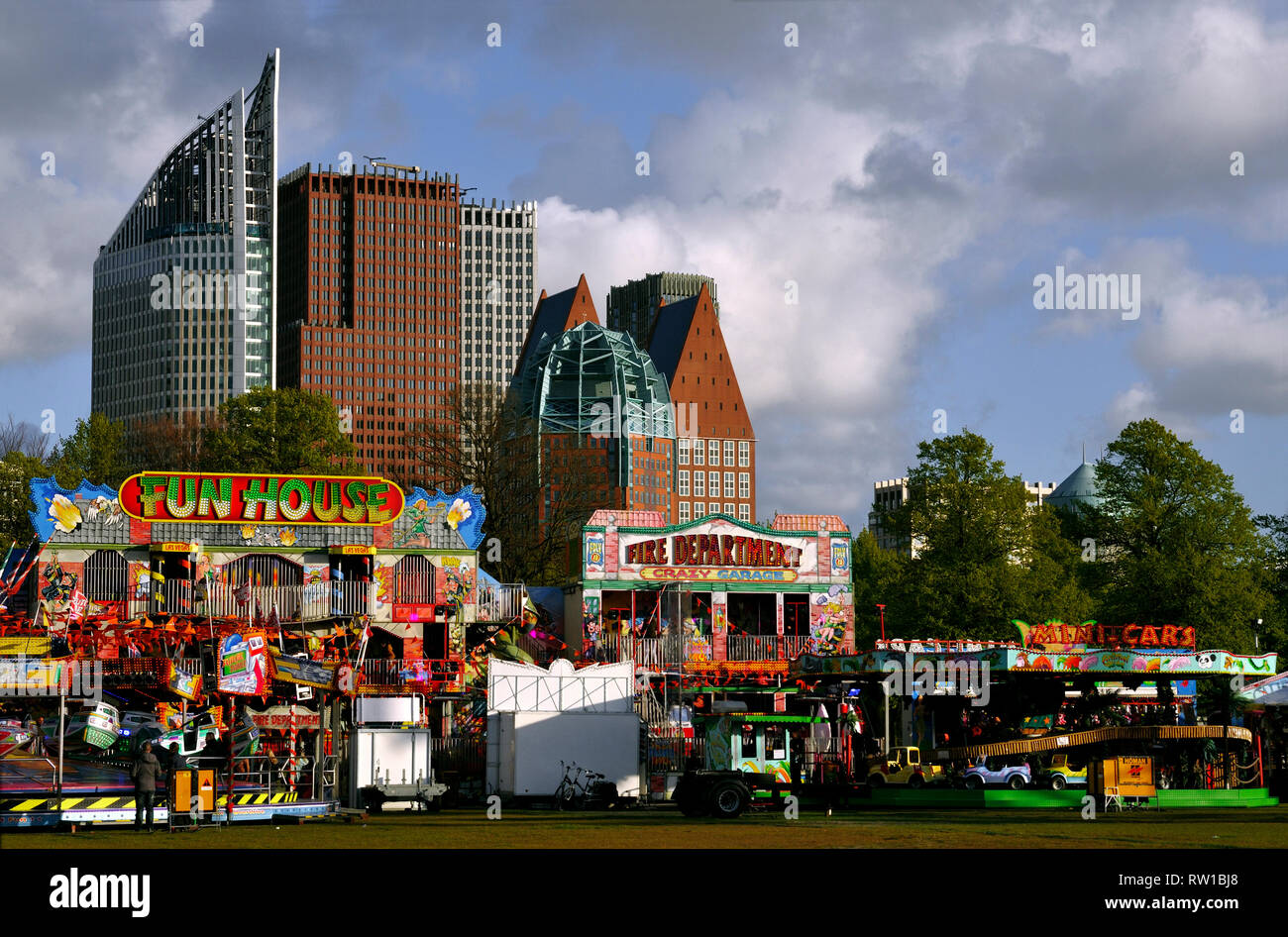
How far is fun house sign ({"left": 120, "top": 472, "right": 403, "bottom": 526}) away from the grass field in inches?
891

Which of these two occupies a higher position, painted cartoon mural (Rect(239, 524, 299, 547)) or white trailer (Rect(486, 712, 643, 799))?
painted cartoon mural (Rect(239, 524, 299, 547))

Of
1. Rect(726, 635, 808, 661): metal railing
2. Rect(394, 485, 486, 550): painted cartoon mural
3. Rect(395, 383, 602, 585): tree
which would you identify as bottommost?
Rect(726, 635, 808, 661): metal railing

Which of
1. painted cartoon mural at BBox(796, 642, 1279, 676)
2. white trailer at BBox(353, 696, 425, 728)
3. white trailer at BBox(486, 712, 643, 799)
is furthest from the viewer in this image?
painted cartoon mural at BBox(796, 642, 1279, 676)

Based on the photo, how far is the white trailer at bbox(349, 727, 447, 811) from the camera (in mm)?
41062

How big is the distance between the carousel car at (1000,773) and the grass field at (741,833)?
10673mm

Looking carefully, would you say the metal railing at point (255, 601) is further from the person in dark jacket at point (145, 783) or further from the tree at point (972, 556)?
the person in dark jacket at point (145, 783)

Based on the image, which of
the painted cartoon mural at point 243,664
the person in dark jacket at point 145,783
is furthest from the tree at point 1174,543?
the person in dark jacket at point 145,783

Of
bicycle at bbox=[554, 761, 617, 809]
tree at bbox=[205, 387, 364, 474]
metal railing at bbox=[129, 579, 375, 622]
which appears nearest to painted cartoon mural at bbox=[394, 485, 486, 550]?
metal railing at bbox=[129, 579, 375, 622]

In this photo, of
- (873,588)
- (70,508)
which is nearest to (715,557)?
(70,508)

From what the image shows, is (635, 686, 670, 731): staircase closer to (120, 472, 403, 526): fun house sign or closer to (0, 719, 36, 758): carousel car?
(120, 472, 403, 526): fun house sign

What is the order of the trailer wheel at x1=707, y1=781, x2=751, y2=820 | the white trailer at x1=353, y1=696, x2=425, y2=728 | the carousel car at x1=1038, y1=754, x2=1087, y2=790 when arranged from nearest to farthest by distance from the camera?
the trailer wheel at x1=707, y1=781, x2=751, y2=820 < the white trailer at x1=353, y1=696, x2=425, y2=728 < the carousel car at x1=1038, y1=754, x2=1087, y2=790

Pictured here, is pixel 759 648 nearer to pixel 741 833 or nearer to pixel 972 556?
pixel 972 556

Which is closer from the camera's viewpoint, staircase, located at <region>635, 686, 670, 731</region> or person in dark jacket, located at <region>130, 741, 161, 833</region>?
person in dark jacket, located at <region>130, 741, 161, 833</region>
